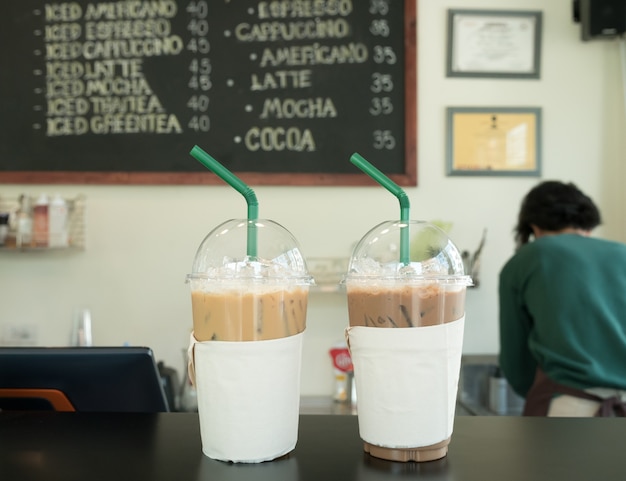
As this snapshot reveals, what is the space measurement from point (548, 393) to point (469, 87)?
1.36 meters

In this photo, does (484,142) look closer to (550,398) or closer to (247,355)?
(550,398)

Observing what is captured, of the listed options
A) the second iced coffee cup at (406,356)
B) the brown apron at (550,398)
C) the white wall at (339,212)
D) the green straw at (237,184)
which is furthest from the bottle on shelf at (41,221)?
the second iced coffee cup at (406,356)

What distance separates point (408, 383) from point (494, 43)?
7.72 ft

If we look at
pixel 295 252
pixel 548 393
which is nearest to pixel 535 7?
pixel 548 393

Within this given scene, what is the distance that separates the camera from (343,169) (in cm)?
278

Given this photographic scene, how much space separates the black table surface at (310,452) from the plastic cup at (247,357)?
3 centimetres

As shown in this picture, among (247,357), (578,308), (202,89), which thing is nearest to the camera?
(247,357)

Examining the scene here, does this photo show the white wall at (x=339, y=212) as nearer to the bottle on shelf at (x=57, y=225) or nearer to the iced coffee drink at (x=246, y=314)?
the bottle on shelf at (x=57, y=225)

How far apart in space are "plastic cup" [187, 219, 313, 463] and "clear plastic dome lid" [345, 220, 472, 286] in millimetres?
85

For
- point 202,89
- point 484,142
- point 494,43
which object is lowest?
point 484,142

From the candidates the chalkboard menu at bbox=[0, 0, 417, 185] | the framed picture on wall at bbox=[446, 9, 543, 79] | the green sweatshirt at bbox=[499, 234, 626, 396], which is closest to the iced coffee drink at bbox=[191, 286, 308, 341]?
the green sweatshirt at bbox=[499, 234, 626, 396]

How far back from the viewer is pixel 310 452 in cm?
81

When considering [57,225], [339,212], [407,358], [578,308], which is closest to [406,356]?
[407,358]

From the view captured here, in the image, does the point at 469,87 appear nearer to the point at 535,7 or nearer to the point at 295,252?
the point at 535,7
